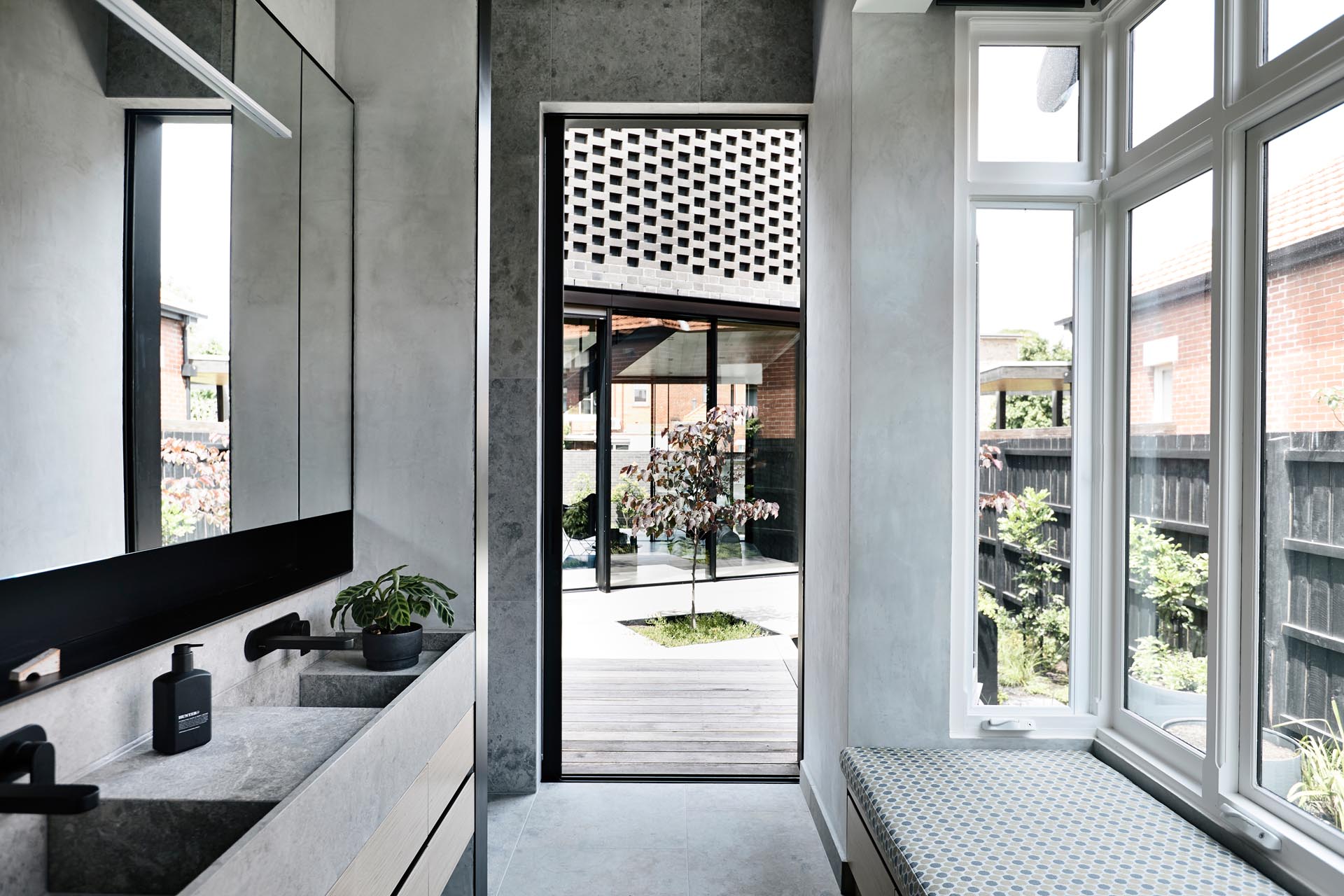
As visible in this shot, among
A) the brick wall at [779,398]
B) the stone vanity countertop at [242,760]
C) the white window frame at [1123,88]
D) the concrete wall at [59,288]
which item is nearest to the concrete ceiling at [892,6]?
the white window frame at [1123,88]

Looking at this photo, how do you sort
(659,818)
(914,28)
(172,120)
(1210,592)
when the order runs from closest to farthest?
(172,120), (1210,592), (914,28), (659,818)

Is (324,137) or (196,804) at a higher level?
(324,137)

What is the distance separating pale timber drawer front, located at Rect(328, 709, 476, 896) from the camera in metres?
1.50

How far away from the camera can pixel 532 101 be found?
3.17 meters

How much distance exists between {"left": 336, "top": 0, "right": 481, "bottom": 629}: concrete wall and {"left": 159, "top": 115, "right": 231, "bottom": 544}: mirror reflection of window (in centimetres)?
60

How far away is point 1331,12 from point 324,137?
2.38m

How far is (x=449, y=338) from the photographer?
2344 millimetres

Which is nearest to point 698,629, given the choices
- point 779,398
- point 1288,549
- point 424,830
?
point 779,398

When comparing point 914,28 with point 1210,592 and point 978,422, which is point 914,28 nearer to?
point 978,422

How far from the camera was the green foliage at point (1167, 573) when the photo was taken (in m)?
2.00

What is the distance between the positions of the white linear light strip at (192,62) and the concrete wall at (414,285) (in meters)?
0.40

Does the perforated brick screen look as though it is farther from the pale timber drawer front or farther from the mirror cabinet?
the pale timber drawer front

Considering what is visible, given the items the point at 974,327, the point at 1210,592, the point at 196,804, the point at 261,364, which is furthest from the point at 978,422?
the point at 196,804

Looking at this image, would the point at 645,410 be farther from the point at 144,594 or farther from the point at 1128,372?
the point at 144,594
